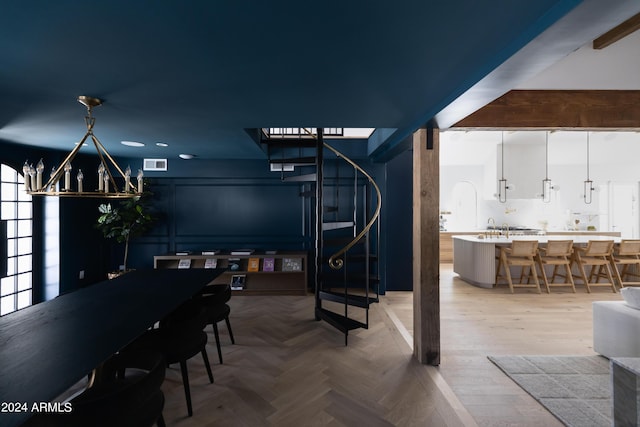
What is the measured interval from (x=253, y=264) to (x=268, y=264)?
0.27 m

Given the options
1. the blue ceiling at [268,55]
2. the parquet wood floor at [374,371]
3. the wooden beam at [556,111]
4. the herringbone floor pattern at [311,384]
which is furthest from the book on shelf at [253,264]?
the wooden beam at [556,111]

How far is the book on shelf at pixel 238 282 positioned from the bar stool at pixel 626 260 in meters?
6.94

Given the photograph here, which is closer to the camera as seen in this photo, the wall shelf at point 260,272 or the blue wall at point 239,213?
the wall shelf at point 260,272

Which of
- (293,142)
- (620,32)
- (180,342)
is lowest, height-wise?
(180,342)

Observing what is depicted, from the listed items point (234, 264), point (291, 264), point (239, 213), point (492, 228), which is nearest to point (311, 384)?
point (291, 264)

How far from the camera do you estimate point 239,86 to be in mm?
2277

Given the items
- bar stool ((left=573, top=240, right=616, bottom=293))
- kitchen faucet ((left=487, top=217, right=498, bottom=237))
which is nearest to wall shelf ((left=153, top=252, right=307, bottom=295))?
kitchen faucet ((left=487, top=217, right=498, bottom=237))

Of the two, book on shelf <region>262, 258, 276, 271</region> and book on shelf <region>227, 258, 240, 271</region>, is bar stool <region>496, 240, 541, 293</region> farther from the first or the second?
book on shelf <region>227, 258, 240, 271</region>

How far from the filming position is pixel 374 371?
293 cm

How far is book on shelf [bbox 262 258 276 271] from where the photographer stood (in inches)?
214

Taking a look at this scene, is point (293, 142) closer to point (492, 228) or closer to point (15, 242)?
point (15, 242)

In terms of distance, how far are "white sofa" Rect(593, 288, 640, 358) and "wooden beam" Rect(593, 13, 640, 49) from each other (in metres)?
2.32

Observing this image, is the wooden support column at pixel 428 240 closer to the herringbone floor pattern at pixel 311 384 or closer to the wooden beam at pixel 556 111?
the herringbone floor pattern at pixel 311 384

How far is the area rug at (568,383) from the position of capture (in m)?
2.31
